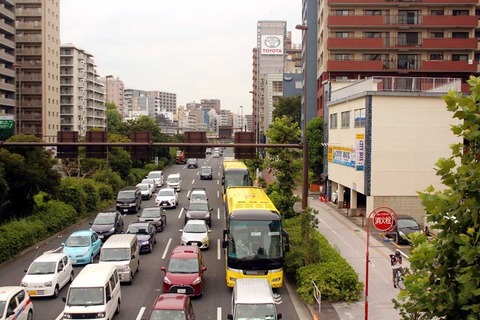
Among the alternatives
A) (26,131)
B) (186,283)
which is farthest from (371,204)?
(26,131)

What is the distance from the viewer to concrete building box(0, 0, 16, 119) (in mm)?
74125

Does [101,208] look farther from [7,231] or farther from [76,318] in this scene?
[76,318]

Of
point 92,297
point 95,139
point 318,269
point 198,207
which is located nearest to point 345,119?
point 198,207

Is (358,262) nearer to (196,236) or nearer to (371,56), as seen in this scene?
(196,236)

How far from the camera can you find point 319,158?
5438 cm

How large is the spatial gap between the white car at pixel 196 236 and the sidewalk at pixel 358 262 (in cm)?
646

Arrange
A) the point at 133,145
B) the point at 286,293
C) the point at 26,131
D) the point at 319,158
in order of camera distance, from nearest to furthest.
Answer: the point at 286,293 < the point at 133,145 < the point at 319,158 < the point at 26,131

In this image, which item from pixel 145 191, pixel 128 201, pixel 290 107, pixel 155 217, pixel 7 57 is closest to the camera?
pixel 155 217

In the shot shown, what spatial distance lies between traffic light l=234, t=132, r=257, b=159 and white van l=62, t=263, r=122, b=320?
381 inches

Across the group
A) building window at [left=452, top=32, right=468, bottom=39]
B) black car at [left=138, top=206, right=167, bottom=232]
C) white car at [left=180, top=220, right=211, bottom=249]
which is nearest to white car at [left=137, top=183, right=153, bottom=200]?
black car at [left=138, top=206, right=167, bottom=232]

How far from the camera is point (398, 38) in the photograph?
60156mm

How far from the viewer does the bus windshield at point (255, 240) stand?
1958cm

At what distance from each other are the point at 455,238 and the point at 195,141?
19.9 metres

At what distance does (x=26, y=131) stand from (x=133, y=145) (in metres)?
70.3
